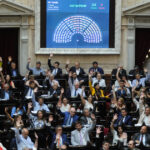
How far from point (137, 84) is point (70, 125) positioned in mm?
4705

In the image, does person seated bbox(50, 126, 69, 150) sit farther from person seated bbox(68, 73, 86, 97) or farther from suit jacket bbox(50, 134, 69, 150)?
person seated bbox(68, 73, 86, 97)

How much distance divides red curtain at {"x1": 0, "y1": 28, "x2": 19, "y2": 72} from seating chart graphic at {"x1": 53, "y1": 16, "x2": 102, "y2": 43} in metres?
1.76

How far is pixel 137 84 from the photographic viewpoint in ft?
81.7

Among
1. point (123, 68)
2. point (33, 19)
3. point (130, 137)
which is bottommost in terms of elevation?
point (130, 137)

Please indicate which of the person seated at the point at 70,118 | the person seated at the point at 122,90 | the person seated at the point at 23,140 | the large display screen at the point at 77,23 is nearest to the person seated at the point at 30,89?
the person seated at the point at 70,118

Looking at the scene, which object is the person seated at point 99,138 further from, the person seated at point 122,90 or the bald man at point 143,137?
the person seated at point 122,90

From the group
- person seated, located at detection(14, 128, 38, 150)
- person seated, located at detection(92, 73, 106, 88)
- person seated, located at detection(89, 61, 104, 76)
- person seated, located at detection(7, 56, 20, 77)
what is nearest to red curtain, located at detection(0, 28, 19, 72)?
person seated, located at detection(7, 56, 20, 77)

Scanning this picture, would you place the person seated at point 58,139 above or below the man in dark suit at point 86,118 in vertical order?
below

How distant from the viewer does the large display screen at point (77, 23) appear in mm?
27875

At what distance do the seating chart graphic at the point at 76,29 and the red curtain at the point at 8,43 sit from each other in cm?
176

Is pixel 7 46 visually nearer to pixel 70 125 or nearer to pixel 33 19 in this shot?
pixel 33 19

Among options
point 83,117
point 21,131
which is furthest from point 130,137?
point 21,131

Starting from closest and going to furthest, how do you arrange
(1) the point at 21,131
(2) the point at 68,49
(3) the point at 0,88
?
(1) the point at 21,131, (3) the point at 0,88, (2) the point at 68,49

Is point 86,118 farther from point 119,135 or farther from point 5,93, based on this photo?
point 5,93
